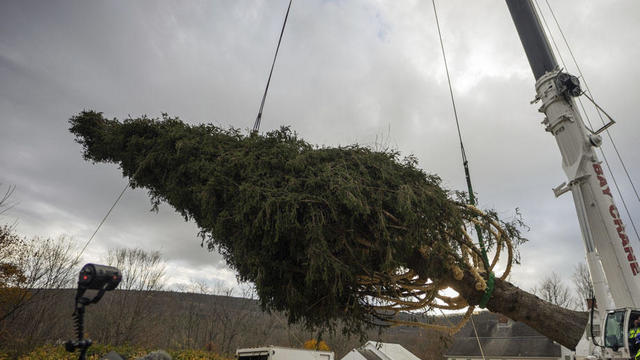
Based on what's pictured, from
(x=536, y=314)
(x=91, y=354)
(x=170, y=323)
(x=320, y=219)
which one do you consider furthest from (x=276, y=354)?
(x=170, y=323)

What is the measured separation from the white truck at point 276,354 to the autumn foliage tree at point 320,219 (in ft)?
19.4

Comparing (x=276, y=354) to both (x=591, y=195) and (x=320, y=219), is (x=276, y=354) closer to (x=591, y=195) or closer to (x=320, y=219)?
(x=320, y=219)

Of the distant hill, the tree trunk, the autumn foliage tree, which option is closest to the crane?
the tree trunk

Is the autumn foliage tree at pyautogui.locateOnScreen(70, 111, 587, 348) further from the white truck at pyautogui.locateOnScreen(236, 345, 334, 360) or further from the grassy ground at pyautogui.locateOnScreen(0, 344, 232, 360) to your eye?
the grassy ground at pyautogui.locateOnScreen(0, 344, 232, 360)

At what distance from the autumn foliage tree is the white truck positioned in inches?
232

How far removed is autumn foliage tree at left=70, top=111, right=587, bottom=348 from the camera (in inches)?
145

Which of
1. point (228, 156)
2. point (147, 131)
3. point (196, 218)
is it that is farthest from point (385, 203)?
point (147, 131)

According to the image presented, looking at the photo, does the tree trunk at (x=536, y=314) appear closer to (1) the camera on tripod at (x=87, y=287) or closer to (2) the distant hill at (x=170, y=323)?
(1) the camera on tripod at (x=87, y=287)

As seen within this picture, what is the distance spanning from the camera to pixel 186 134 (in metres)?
4.53

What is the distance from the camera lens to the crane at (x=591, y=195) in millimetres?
4652

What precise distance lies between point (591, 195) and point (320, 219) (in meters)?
4.35

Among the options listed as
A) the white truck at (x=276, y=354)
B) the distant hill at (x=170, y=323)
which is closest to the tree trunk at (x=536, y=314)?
the white truck at (x=276, y=354)

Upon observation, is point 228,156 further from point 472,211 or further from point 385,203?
point 472,211

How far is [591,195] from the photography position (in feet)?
17.6
